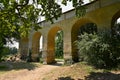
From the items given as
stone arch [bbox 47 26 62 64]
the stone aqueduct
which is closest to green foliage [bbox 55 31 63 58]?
the stone aqueduct

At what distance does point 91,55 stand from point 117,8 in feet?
12.6

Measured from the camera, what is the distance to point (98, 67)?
457 inches

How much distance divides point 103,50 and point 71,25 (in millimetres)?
5597

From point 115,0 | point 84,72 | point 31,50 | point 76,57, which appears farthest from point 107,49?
point 31,50

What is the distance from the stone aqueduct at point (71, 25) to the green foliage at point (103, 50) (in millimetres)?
1592

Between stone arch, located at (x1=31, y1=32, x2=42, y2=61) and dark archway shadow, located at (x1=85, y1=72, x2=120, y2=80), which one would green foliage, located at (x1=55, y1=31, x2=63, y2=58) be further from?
dark archway shadow, located at (x1=85, y1=72, x2=120, y2=80)

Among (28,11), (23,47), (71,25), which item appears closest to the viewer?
(28,11)

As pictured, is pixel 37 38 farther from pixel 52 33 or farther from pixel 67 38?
pixel 67 38

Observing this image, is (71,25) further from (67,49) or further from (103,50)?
(103,50)

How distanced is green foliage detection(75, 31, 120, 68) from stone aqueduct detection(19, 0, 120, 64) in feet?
5.22

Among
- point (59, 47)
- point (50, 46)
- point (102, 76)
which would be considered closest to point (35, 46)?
point (50, 46)

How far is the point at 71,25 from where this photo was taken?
16094 mm

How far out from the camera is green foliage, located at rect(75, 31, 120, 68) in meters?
11.2

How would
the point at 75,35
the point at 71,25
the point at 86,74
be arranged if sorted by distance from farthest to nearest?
the point at 75,35 → the point at 71,25 → the point at 86,74
